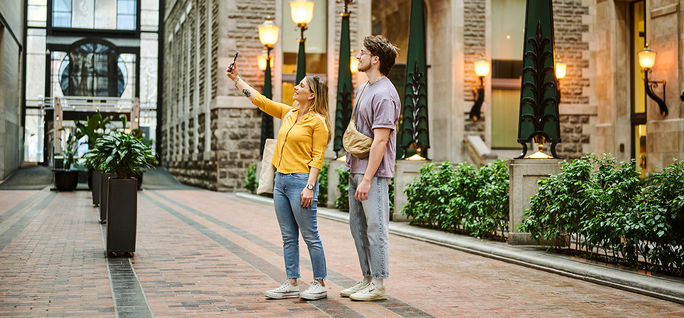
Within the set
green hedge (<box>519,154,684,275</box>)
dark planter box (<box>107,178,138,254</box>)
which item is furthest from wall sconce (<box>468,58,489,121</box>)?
dark planter box (<box>107,178,138,254</box>)

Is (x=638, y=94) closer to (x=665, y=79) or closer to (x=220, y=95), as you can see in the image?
(x=665, y=79)

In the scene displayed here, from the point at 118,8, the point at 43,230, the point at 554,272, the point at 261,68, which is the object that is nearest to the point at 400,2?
the point at 261,68

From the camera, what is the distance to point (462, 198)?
36.0 ft

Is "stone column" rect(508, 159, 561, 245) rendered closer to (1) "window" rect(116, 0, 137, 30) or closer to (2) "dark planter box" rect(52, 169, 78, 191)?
(2) "dark planter box" rect(52, 169, 78, 191)

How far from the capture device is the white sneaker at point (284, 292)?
6238mm

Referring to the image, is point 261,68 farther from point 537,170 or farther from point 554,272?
point 554,272

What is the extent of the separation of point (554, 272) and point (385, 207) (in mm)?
2650

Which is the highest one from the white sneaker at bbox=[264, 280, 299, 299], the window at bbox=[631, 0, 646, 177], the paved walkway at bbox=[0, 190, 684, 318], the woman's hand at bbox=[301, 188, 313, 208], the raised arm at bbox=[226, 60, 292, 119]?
the window at bbox=[631, 0, 646, 177]

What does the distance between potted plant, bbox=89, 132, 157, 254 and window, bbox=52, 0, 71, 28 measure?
4050cm

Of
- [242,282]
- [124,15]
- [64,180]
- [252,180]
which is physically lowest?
[242,282]

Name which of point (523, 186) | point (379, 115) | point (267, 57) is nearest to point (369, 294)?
point (379, 115)

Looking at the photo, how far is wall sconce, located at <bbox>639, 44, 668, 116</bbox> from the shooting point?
59.9 feet

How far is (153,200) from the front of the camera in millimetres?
21406

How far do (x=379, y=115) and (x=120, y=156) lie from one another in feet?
13.4
